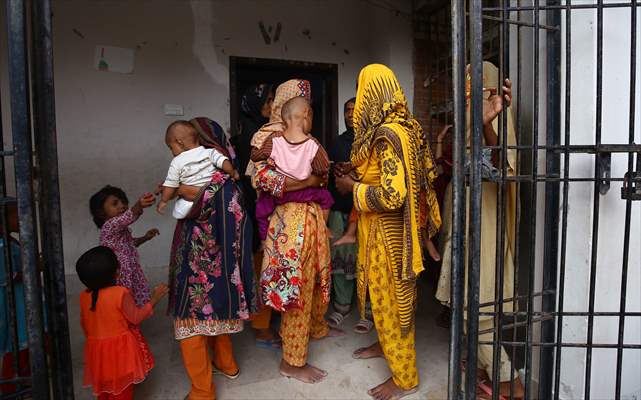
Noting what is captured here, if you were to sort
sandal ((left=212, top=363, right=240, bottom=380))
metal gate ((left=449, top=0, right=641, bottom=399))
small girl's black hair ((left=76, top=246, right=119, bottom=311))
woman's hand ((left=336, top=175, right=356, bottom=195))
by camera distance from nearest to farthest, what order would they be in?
1. metal gate ((left=449, top=0, right=641, bottom=399))
2. small girl's black hair ((left=76, top=246, right=119, bottom=311))
3. woman's hand ((left=336, top=175, right=356, bottom=195))
4. sandal ((left=212, top=363, right=240, bottom=380))

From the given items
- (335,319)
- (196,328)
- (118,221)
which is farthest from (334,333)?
(118,221)

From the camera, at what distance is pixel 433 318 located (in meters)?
3.44

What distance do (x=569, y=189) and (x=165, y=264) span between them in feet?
12.5

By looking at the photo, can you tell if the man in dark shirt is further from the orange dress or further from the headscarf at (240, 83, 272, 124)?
the orange dress

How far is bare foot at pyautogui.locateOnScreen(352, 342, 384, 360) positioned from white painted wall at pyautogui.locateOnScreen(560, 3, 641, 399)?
Result: 111 centimetres

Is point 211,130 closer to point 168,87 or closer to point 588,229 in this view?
point 588,229

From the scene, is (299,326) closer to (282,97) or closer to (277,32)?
(282,97)

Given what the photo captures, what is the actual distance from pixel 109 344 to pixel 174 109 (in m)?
2.85

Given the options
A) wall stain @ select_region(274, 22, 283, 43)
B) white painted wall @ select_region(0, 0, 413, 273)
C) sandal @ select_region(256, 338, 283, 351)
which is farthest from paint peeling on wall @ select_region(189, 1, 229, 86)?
sandal @ select_region(256, 338, 283, 351)

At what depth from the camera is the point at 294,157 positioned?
94.4 inches

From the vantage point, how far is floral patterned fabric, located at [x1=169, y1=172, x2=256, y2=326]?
2.30 metres

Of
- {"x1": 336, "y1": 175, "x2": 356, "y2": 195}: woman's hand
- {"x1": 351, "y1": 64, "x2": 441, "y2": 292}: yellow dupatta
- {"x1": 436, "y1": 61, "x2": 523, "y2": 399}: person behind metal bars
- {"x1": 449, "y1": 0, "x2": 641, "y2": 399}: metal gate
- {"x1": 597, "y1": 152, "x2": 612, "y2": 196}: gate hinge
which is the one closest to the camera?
{"x1": 449, "y1": 0, "x2": 641, "y2": 399}: metal gate

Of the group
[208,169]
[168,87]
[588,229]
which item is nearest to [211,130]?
[208,169]

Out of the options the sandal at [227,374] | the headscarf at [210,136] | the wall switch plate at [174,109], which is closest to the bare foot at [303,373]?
the sandal at [227,374]
